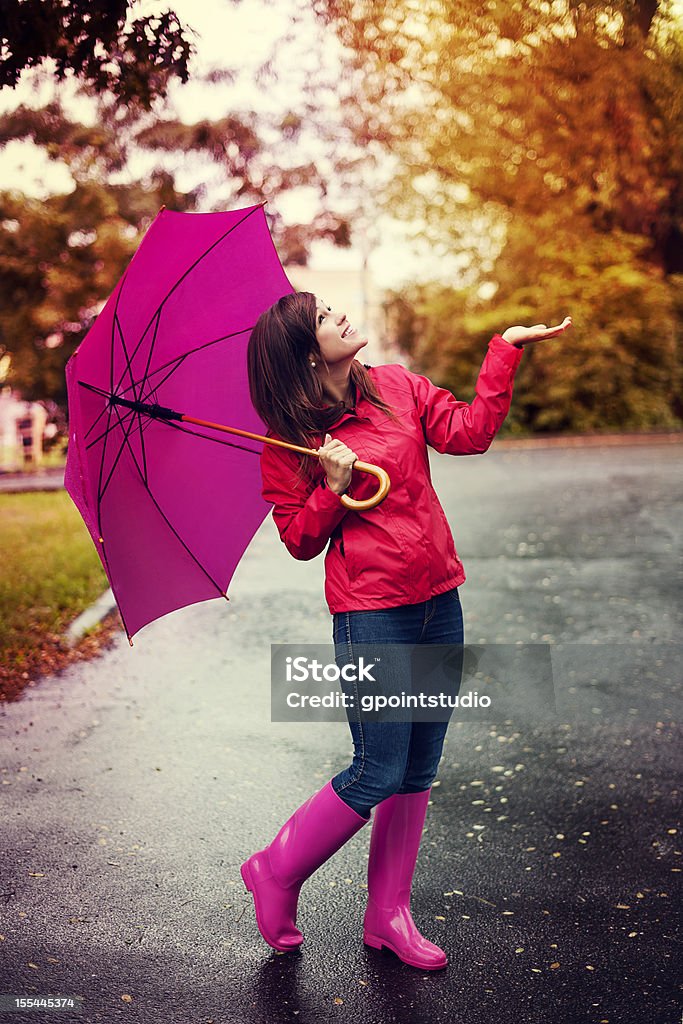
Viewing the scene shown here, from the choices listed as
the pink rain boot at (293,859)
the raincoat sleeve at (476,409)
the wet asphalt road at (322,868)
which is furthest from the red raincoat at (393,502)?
the wet asphalt road at (322,868)

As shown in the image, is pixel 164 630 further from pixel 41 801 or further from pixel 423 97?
pixel 423 97

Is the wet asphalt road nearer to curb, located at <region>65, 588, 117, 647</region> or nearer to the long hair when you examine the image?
curb, located at <region>65, 588, 117, 647</region>

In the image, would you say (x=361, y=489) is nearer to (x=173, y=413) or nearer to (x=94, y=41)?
(x=173, y=413)

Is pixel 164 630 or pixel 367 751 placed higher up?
pixel 367 751

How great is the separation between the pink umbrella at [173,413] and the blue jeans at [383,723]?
66 cm

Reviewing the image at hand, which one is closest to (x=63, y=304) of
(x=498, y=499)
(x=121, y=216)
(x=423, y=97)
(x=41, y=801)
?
(x=121, y=216)

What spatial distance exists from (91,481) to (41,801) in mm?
2112

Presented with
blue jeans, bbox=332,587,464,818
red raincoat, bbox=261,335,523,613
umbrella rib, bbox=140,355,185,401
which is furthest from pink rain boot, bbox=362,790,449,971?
umbrella rib, bbox=140,355,185,401

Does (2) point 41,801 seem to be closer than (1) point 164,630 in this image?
Yes

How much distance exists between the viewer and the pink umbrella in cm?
351

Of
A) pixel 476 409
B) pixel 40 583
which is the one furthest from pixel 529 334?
pixel 40 583

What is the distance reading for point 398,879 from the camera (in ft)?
11.7

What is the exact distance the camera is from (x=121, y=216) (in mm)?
23000

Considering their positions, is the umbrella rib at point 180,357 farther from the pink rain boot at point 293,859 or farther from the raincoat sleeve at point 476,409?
the pink rain boot at point 293,859
